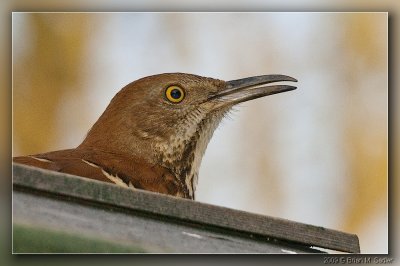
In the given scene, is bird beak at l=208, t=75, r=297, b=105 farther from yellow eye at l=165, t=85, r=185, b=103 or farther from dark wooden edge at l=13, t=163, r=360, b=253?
dark wooden edge at l=13, t=163, r=360, b=253

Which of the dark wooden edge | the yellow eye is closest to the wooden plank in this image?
the dark wooden edge

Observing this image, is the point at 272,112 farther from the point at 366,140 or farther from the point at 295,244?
the point at 295,244

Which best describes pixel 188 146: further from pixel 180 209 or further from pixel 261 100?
pixel 261 100

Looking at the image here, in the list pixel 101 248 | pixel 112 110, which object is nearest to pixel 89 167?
pixel 101 248

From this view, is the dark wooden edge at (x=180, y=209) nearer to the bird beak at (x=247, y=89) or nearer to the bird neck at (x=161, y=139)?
the bird neck at (x=161, y=139)

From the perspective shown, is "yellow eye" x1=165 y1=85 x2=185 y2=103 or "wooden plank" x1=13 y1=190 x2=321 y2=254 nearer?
"wooden plank" x1=13 y1=190 x2=321 y2=254

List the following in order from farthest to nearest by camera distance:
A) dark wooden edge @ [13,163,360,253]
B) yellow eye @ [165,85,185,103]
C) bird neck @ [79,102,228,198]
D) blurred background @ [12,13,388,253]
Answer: blurred background @ [12,13,388,253] → yellow eye @ [165,85,185,103] → bird neck @ [79,102,228,198] → dark wooden edge @ [13,163,360,253]

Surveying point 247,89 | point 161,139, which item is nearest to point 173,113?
point 161,139
